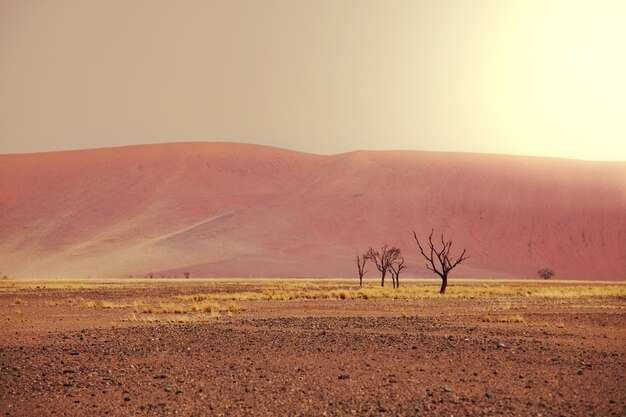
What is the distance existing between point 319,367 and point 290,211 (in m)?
107

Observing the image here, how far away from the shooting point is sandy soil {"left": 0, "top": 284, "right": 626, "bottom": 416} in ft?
31.9

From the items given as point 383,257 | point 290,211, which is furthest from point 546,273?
point 383,257

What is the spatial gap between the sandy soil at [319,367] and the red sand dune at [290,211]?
7809cm

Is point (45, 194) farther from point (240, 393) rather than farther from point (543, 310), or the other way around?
point (240, 393)

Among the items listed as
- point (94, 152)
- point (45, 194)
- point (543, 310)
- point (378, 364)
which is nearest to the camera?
point (378, 364)

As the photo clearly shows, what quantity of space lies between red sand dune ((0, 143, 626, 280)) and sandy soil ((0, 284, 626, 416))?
7809cm

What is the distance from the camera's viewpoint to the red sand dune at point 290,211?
104562 mm

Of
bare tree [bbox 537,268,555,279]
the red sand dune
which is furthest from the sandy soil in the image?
bare tree [bbox 537,268,555,279]

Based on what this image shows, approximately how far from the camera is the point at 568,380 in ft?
36.5

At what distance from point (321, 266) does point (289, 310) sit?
246ft

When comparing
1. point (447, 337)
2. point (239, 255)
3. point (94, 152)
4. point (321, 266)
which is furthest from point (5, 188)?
point (447, 337)

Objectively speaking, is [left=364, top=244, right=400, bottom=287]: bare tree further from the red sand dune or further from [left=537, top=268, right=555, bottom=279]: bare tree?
[left=537, top=268, right=555, bottom=279]: bare tree

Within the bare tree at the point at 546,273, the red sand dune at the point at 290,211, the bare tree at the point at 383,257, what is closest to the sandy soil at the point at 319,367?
the bare tree at the point at 383,257

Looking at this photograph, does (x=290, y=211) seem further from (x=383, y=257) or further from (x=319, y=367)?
(x=319, y=367)
